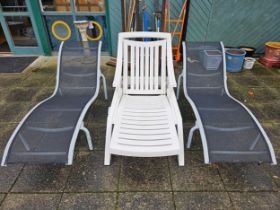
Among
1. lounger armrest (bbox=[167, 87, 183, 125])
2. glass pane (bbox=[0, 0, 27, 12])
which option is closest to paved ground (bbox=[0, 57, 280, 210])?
lounger armrest (bbox=[167, 87, 183, 125])

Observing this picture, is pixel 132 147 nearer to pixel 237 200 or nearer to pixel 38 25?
pixel 237 200

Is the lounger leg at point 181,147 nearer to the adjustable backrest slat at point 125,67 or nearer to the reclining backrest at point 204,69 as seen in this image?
the reclining backrest at point 204,69

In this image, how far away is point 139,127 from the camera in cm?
216

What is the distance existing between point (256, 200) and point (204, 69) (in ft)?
6.24

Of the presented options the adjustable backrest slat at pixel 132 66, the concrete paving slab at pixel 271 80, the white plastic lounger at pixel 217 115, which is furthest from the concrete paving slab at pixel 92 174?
the concrete paving slab at pixel 271 80

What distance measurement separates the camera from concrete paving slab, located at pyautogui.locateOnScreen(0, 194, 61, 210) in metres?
1.81

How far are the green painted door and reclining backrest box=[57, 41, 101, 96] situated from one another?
273 centimetres

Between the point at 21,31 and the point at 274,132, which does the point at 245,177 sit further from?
the point at 21,31

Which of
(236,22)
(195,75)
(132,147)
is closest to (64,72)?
(132,147)

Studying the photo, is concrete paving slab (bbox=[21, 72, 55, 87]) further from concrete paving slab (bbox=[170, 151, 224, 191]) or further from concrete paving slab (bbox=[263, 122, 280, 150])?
concrete paving slab (bbox=[263, 122, 280, 150])

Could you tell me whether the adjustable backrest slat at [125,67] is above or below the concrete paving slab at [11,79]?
above

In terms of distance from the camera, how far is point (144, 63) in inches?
114

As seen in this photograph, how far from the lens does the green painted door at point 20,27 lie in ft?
16.0

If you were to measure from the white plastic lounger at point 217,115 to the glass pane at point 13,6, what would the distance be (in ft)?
14.5
